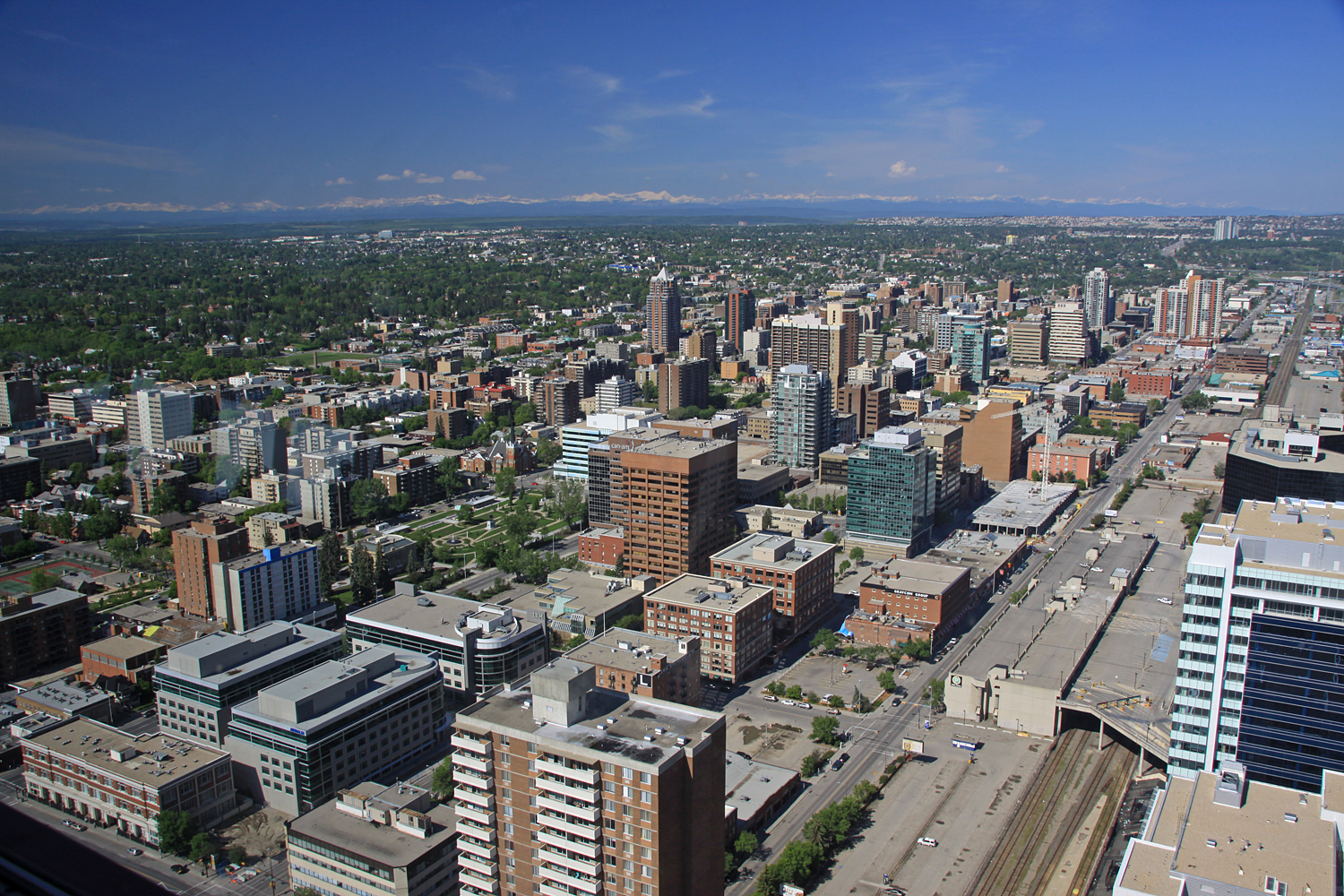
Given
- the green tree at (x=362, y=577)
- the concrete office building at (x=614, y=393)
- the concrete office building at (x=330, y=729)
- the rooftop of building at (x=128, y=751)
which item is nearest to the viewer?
the rooftop of building at (x=128, y=751)

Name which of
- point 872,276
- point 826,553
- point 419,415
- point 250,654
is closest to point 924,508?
point 826,553

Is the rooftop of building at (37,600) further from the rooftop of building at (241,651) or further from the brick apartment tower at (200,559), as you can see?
the rooftop of building at (241,651)

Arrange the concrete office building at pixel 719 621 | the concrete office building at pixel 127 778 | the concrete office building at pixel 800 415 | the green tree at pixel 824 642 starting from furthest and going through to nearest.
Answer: the concrete office building at pixel 800 415 < the green tree at pixel 824 642 < the concrete office building at pixel 719 621 < the concrete office building at pixel 127 778

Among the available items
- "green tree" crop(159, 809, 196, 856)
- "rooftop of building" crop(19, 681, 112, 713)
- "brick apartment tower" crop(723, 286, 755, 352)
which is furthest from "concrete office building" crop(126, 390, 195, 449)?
Result: "brick apartment tower" crop(723, 286, 755, 352)

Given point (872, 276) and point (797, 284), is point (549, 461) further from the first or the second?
point (872, 276)

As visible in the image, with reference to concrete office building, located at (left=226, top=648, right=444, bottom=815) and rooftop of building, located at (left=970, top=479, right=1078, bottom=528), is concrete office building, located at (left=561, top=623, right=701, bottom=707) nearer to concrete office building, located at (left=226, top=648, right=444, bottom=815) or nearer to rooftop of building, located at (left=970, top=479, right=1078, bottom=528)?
concrete office building, located at (left=226, top=648, right=444, bottom=815)

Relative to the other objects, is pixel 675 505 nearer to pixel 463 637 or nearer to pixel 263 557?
pixel 463 637

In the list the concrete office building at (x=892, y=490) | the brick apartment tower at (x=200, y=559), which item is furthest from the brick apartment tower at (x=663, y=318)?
the brick apartment tower at (x=200, y=559)
